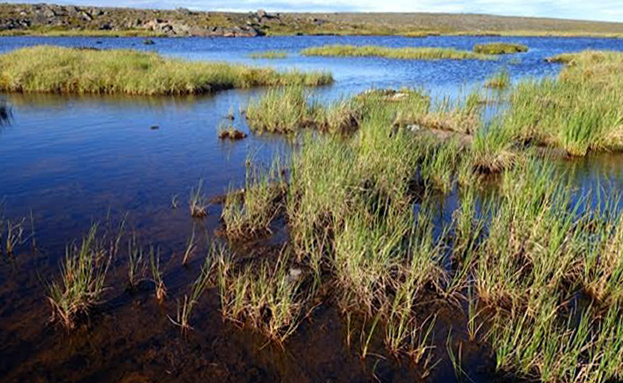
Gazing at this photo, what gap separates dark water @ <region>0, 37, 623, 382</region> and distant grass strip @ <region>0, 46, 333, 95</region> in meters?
2.75

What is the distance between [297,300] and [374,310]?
96cm

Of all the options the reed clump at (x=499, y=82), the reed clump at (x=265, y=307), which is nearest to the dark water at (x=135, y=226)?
the reed clump at (x=265, y=307)

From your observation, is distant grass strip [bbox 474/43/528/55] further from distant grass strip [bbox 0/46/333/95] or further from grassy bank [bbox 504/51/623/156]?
grassy bank [bbox 504/51/623/156]

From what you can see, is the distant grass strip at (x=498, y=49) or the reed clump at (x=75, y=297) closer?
the reed clump at (x=75, y=297)

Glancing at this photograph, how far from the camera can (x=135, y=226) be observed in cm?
788

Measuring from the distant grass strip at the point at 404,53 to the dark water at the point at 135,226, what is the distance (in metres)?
28.6

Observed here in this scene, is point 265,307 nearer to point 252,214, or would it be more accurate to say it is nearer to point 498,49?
point 252,214

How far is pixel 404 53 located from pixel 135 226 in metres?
39.9

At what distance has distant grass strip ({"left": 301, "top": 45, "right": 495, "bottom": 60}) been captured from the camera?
141 feet

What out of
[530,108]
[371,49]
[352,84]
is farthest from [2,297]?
[371,49]

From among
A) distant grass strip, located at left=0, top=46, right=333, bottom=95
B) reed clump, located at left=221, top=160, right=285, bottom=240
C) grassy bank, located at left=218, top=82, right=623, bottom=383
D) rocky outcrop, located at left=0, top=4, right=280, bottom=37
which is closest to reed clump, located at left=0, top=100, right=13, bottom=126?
distant grass strip, located at left=0, top=46, right=333, bottom=95

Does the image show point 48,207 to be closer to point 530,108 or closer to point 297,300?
point 297,300

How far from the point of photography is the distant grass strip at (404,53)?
4297 cm

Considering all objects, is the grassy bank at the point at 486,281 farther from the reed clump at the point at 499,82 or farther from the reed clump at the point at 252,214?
the reed clump at the point at 499,82
